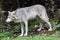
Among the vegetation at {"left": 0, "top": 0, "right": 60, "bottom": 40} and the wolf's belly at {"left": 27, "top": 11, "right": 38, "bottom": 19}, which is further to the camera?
the wolf's belly at {"left": 27, "top": 11, "right": 38, "bottom": 19}

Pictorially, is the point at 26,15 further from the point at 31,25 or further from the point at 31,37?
the point at 31,25

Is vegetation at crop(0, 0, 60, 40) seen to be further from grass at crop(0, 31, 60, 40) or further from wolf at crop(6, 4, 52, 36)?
wolf at crop(6, 4, 52, 36)

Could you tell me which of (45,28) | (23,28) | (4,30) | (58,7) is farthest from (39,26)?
(58,7)

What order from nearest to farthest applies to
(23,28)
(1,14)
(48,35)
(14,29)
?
(48,35), (23,28), (14,29), (1,14)

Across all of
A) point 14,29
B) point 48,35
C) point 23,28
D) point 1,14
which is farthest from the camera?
point 1,14

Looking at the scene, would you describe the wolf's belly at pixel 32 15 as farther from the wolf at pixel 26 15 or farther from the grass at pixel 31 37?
the grass at pixel 31 37

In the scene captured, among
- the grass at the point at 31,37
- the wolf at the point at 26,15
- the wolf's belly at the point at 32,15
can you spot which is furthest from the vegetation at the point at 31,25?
the wolf's belly at the point at 32,15

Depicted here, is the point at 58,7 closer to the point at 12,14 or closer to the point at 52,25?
the point at 52,25

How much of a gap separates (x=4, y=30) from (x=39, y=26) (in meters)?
2.07

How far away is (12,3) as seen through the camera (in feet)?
53.2

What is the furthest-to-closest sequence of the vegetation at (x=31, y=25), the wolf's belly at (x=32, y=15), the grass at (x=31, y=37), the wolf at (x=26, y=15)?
the wolf's belly at (x=32, y=15)
the wolf at (x=26, y=15)
the vegetation at (x=31, y=25)
the grass at (x=31, y=37)

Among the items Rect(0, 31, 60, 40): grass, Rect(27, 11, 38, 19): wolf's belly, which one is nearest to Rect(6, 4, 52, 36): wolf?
Rect(27, 11, 38, 19): wolf's belly

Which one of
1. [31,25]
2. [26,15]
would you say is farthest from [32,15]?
[31,25]

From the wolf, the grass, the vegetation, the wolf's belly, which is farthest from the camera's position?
the wolf's belly
